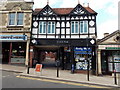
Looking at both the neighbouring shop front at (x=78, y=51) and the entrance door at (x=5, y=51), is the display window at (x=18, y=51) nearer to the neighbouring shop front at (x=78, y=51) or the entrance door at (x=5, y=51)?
the neighbouring shop front at (x=78, y=51)

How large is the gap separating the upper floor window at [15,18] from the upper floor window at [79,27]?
278 inches

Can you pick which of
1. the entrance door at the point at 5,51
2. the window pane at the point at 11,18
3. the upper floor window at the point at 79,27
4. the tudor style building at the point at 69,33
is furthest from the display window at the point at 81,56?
the entrance door at the point at 5,51

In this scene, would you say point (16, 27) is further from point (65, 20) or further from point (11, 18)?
point (65, 20)

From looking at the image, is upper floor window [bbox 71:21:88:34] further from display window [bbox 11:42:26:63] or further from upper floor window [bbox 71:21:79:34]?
display window [bbox 11:42:26:63]

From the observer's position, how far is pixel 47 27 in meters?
14.4

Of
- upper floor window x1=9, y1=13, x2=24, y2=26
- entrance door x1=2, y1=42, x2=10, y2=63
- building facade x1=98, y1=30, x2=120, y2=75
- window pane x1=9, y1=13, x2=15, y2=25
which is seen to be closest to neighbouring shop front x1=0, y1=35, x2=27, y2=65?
upper floor window x1=9, y1=13, x2=24, y2=26

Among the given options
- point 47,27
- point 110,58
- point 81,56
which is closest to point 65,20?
point 47,27

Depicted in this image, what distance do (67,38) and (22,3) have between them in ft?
26.6

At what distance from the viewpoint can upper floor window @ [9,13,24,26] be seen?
1488cm

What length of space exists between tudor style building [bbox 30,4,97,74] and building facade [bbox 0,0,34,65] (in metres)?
0.92

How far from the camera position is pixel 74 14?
45.7ft

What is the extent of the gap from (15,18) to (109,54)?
42.4 feet

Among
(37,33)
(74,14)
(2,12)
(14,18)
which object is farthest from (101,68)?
(2,12)

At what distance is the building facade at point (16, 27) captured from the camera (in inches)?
563
